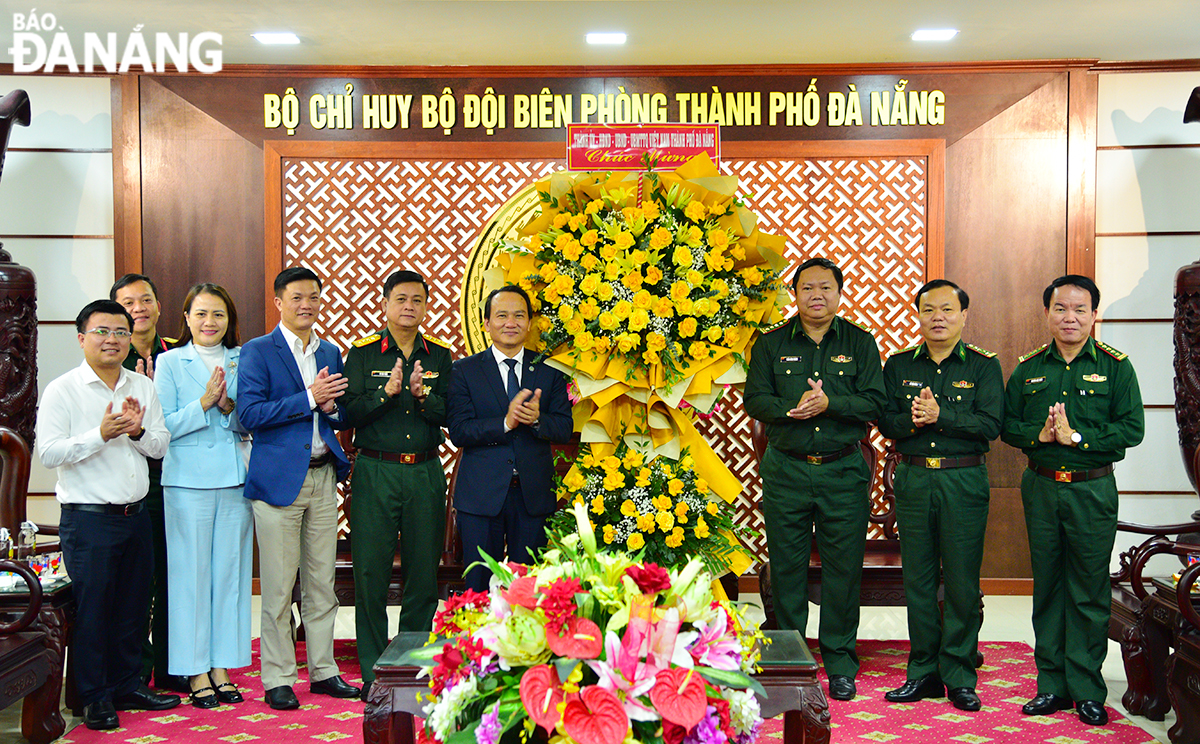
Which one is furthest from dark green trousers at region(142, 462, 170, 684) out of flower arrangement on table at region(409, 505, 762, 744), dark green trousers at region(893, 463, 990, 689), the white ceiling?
dark green trousers at region(893, 463, 990, 689)

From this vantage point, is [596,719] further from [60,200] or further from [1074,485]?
[60,200]

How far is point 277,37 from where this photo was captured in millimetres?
5125

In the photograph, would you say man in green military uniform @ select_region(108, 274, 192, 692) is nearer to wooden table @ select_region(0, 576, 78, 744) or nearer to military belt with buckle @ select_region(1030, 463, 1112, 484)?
wooden table @ select_region(0, 576, 78, 744)

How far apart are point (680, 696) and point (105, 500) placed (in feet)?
9.28

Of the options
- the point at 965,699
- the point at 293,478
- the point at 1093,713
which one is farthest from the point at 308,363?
the point at 1093,713

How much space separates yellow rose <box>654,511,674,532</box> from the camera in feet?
11.0

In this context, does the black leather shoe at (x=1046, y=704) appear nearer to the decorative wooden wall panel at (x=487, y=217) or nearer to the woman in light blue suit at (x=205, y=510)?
the decorative wooden wall panel at (x=487, y=217)

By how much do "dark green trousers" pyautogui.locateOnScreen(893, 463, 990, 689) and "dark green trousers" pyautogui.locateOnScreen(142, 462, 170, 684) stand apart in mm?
→ 3106

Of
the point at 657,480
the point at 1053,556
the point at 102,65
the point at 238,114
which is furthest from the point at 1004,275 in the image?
the point at 102,65

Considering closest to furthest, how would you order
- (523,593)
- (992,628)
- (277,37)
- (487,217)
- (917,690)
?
(523,593) → (917,690) → (992,628) → (277,37) → (487,217)

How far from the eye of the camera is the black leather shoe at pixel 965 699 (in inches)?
145

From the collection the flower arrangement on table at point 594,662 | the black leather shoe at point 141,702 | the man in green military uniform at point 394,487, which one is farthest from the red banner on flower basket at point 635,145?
the black leather shoe at point 141,702

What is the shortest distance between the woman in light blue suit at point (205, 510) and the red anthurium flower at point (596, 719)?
2668mm

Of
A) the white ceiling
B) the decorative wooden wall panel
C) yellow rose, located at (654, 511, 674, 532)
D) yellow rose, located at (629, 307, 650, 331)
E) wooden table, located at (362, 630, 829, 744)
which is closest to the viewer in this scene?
wooden table, located at (362, 630, 829, 744)
